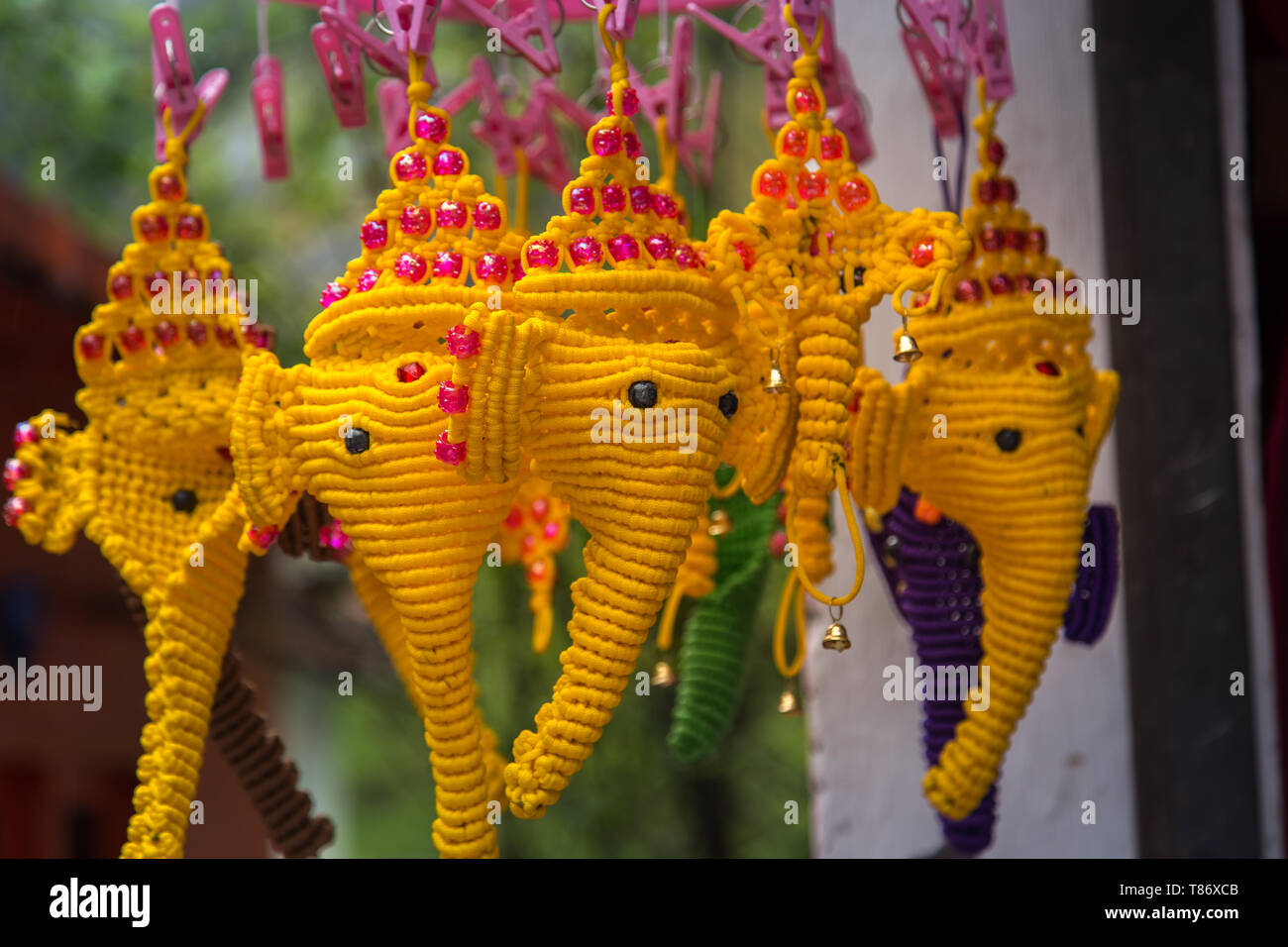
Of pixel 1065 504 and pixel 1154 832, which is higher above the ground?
pixel 1065 504

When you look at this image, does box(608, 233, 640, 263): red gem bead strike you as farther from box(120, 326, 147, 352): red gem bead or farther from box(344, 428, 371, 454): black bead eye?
box(120, 326, 147, 352): red gem bead

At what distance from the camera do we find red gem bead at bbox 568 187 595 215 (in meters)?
1.02

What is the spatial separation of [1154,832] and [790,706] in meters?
0.60

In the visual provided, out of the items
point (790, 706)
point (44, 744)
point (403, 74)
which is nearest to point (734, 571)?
point (790, 706)

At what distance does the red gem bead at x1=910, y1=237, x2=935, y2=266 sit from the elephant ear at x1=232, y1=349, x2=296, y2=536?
1.58ft

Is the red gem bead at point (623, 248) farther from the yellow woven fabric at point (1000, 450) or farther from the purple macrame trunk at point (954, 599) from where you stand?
the purple macrame trunk at point (954, 599)

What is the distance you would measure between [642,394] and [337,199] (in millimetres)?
2506

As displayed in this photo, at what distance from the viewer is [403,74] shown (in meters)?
1.16

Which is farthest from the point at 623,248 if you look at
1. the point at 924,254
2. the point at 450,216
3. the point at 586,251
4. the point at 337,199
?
the point at 337,199

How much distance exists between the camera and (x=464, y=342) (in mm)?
934

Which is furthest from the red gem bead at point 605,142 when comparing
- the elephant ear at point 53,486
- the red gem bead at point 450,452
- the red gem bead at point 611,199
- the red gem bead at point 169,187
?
the elephant ear at point 53,486

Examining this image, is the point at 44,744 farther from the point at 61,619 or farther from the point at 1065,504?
the point at 1065,504

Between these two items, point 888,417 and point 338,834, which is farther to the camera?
point 338,834
